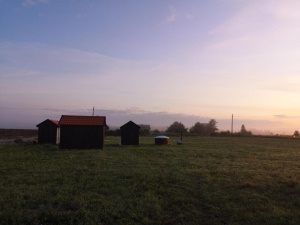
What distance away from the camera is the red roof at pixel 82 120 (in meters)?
25.0

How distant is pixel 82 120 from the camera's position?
25500mm

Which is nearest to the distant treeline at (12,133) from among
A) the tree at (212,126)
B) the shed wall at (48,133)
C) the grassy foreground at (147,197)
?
the shed wall at (48,133)

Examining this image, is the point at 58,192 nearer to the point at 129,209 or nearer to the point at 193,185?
the point at 129,209

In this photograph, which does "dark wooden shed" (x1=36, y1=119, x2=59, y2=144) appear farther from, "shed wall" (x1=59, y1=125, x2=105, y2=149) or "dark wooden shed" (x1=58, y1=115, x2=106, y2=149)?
"shed wall" (x1=59, y1=125, x2=105, y2=149)

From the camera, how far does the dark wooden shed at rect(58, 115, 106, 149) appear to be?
81.0ft

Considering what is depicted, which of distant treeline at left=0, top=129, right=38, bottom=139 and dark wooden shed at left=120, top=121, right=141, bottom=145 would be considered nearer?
dark wooden shed at left=120, top=121, right=141, bottom=145

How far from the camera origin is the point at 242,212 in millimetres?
6637

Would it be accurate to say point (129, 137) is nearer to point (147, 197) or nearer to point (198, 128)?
point (147, 197)

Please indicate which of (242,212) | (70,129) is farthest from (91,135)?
(242,212)

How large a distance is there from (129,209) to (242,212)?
101 inches

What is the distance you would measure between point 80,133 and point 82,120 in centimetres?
120

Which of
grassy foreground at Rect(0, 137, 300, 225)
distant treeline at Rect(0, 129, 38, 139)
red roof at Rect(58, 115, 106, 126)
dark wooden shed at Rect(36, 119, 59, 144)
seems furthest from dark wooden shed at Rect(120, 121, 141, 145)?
distant treeline at Rect(0, 129, 38, 139)

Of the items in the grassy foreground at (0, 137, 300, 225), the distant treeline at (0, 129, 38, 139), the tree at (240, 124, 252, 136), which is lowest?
the grassy foreground at (0, 137, 300, 225)

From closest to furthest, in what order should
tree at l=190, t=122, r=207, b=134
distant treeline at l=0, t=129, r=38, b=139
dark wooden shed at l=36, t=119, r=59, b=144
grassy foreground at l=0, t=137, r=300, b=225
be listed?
grassy foreground at l=0, t=137, r=300, b=225
dark wooden shed at l=36, t=119, r=59, b=144
distant treeline at l=0, t=129, r=38, b=139
tree at l=190, t=122, r=207, b=134
